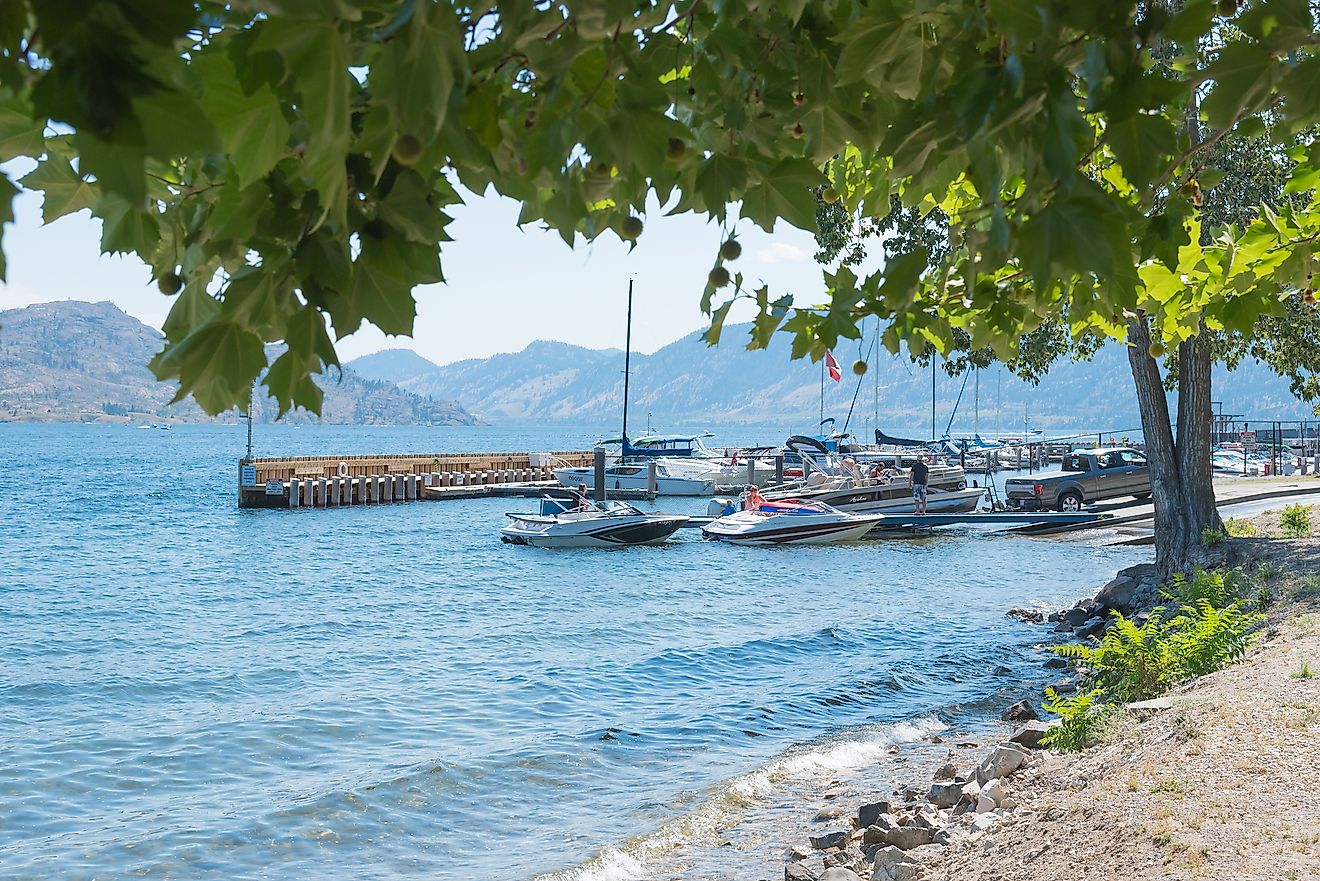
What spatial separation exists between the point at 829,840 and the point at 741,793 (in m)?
2.28

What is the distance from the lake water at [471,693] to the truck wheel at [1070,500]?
439 cm

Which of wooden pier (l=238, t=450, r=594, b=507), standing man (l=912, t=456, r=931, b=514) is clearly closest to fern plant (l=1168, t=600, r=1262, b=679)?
standing man (l=912, t=456, r=931, b=514)

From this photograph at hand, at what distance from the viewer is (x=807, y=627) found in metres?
21.8

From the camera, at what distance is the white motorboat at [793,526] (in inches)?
1355

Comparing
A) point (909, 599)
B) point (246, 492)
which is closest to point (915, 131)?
point (909, 599)

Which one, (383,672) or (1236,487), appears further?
(1236,487)

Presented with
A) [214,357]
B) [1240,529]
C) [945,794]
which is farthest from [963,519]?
[214,357]

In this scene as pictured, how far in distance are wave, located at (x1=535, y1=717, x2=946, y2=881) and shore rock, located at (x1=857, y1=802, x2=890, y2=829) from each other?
1366mm

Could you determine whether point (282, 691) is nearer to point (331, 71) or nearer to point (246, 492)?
point (331, 71)

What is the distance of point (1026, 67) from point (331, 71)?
101 cm

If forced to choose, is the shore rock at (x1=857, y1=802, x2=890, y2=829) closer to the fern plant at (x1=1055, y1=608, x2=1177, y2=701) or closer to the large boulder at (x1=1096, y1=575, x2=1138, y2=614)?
→ the fern plant at (x1=1055, y1=608, x2=1177, y2=701)

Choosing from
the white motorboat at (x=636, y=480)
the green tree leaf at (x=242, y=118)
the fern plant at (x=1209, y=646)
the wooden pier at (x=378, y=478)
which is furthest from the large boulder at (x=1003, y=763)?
the wooden pier at (x=378, y=478)

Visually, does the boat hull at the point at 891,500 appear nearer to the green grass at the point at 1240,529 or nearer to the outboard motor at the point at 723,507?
the outboard motor at the point at 723,507

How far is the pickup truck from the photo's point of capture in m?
37.6
